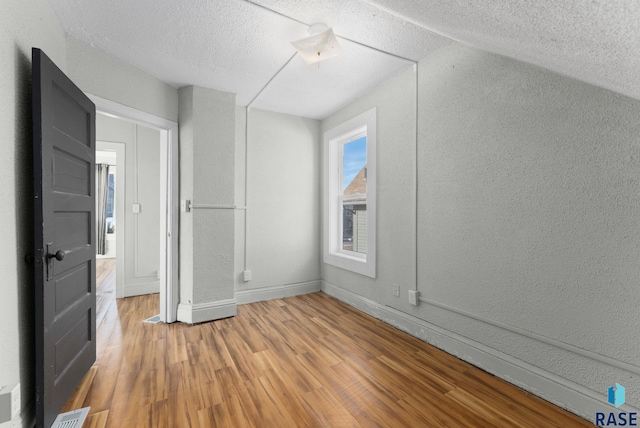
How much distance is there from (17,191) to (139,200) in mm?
2505

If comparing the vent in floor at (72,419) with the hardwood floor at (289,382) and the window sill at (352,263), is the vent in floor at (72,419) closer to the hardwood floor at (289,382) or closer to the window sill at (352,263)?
the hardwood floor at (289,382)

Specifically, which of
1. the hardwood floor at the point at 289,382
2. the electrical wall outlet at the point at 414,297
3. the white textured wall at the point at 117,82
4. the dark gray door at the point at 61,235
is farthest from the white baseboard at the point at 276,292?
the white textured wall at the point at 117,82

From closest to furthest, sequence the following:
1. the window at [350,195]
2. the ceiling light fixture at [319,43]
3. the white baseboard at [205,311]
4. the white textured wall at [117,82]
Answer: the ceiling light fixture at [319,43], the white textured wall at [117,82], the white baseboard at [205,311], the window at [350,195]

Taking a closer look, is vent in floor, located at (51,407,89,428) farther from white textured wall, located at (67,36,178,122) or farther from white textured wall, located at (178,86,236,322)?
white textured wall, located at (67,36,178,122)

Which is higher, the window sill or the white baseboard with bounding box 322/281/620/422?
the window sill

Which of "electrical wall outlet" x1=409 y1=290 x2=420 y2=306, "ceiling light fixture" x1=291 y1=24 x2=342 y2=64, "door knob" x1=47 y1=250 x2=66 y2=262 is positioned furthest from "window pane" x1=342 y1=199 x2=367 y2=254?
"door knob" x1=47 y1=250 x2=66 y2=262

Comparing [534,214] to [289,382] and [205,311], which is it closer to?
[289,382]

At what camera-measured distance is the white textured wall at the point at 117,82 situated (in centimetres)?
208

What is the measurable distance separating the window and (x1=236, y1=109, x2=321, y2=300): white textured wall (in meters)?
0.23

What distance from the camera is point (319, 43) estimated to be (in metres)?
1.94

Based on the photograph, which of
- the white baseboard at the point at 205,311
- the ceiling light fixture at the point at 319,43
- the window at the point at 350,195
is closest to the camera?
the ceiling light fixture at the point at 319,43

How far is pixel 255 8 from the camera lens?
176cm

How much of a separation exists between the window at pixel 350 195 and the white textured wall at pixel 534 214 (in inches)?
27.8

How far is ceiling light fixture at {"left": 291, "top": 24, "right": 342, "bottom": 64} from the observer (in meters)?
1.88
